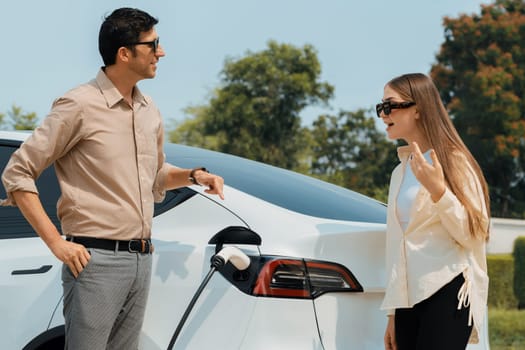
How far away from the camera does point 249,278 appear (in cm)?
292

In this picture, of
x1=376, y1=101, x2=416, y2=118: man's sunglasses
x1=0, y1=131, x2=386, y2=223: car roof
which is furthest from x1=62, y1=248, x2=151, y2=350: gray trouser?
x1=376, y1=101, x2=416, y2=118: man's sunglasses

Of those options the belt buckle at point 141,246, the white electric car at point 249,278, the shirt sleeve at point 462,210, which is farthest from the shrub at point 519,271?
the belt buckle at point 141,246

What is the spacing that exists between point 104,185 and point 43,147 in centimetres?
24

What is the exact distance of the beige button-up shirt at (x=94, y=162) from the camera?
2.90m

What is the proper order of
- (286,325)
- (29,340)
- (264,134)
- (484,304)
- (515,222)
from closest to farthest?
(286,325) < (484,304) < (29,340) < (515,222) < (264,134)

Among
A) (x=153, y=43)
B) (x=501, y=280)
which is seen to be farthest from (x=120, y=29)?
(x=501, y=280)

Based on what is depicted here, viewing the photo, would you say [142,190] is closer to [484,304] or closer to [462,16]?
[484,304]

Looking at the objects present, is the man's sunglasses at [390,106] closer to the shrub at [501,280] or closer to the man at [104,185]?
the man at [104,185]

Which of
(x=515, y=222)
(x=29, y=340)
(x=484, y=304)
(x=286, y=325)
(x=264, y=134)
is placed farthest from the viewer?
(x=264, y=134)

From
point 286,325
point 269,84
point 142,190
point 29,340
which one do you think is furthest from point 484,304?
point 269,84

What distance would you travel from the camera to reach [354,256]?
9.97 ft

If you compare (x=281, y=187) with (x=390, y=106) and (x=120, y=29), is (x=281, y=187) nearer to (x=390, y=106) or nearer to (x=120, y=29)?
(x=390, y=106)

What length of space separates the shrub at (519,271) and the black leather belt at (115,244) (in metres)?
18.2

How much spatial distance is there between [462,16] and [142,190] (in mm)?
40190
